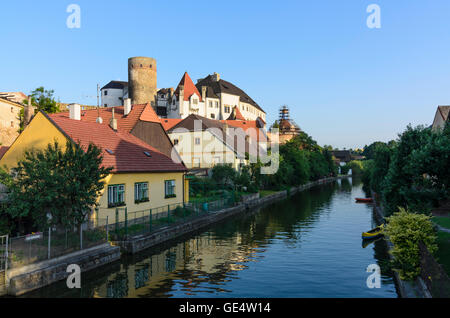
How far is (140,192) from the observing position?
1072 inches

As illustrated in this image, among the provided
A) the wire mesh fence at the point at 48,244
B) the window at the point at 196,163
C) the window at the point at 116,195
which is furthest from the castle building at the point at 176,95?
the wire mesh fence at the point at 48,244

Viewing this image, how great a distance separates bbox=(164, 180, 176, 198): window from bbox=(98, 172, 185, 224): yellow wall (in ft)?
0.95

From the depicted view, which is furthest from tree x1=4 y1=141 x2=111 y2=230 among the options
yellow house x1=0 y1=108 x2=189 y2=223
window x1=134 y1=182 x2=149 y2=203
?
window x1=134 y1=182 x2=149 y2=203

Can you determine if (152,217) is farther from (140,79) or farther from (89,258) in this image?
(140,79)

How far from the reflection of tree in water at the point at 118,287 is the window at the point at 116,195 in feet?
23.9

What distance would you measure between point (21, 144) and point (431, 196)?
2671 cm

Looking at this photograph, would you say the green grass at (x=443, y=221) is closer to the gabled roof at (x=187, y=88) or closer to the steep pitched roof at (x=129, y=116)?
the steep pitched roof at (x=129, y=116)

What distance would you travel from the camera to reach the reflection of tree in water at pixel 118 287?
1534cm

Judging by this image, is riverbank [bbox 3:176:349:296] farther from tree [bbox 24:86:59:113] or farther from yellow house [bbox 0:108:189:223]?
tree [bbox 24:86:59:113]

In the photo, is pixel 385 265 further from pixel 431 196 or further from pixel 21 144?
pixel 21 144

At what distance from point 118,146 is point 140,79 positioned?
70.8m

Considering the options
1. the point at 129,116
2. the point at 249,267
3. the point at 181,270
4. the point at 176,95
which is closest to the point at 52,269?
the point at 181,270

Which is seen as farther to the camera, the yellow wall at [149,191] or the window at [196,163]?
the window at [196,163]
